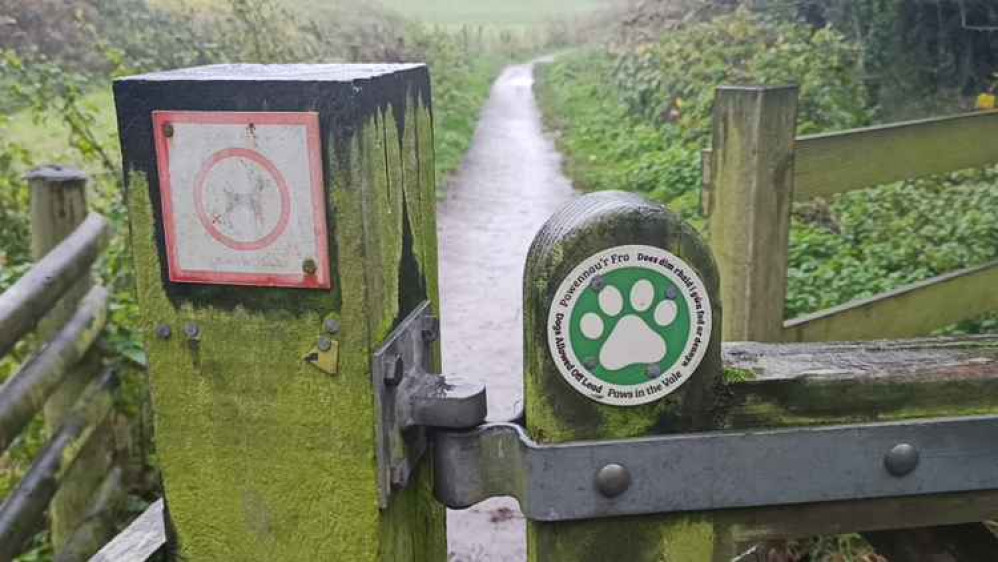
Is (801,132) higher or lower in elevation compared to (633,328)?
lower

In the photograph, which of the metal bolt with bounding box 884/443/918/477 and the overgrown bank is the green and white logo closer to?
the metal bolt with bounding box 884/443/918/477

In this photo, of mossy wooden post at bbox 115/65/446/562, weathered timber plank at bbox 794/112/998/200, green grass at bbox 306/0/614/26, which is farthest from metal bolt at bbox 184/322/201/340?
green grass at bbox 306/0/614/26

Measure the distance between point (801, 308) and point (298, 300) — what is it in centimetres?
448

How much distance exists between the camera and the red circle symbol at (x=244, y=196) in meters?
1.03

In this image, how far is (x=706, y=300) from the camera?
3.45 ft

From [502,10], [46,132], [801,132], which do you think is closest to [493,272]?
[801,132]

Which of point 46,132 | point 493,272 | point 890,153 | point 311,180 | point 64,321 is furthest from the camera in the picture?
point 46,132

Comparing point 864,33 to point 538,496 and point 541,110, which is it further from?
point 538,496

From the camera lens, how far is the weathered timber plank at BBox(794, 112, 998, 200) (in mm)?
2879

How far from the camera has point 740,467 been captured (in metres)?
1.07

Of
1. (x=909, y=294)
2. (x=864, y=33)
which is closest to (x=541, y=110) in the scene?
(x=864, y=33)

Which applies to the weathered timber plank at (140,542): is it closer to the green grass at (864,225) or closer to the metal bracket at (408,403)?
the metal bracket at (408,403)

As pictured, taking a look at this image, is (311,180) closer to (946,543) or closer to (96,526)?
(946,543)

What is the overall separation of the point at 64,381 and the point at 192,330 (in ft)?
9.29
